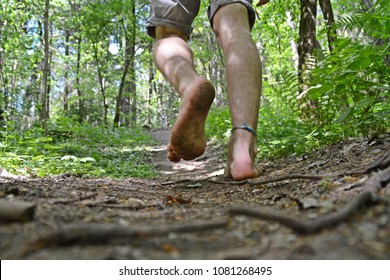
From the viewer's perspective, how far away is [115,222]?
2.64ft

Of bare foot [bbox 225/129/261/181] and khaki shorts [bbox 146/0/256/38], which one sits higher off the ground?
khaki shorts [bbox 146/0/256/38]

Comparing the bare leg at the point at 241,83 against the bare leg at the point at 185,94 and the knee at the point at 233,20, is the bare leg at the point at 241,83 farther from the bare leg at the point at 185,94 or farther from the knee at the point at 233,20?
the bare leg at the point at 185,94

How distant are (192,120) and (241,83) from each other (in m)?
0.35

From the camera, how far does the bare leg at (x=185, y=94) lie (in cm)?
188

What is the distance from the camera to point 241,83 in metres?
1.99

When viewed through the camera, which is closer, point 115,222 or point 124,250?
point 124,250

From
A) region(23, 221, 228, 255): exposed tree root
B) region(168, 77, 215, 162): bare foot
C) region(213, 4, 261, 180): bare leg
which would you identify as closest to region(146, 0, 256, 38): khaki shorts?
region(213, 4, 261, 180): bare leg

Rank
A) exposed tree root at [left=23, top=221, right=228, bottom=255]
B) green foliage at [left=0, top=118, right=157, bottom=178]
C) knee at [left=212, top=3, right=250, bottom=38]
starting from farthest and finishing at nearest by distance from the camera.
Answer: green foliage at [left=0, top=118, right=157, bottom=178], knee at [left=212, top=3, right=250, bottom=38], exposed tree root at [left=23, top=221, right=228, bottom=255]

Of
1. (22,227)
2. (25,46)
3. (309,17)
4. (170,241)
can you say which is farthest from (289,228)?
(25,46)

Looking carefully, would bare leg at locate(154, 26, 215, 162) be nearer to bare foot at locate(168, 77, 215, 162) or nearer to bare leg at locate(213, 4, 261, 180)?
bare foot at locate(168, 77, 215, 162)

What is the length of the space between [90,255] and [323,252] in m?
0.38

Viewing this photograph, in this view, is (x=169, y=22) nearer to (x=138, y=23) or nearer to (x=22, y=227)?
(x=22, y=227)

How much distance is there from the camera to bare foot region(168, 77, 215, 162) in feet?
6.13

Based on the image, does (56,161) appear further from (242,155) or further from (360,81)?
(360,81)
